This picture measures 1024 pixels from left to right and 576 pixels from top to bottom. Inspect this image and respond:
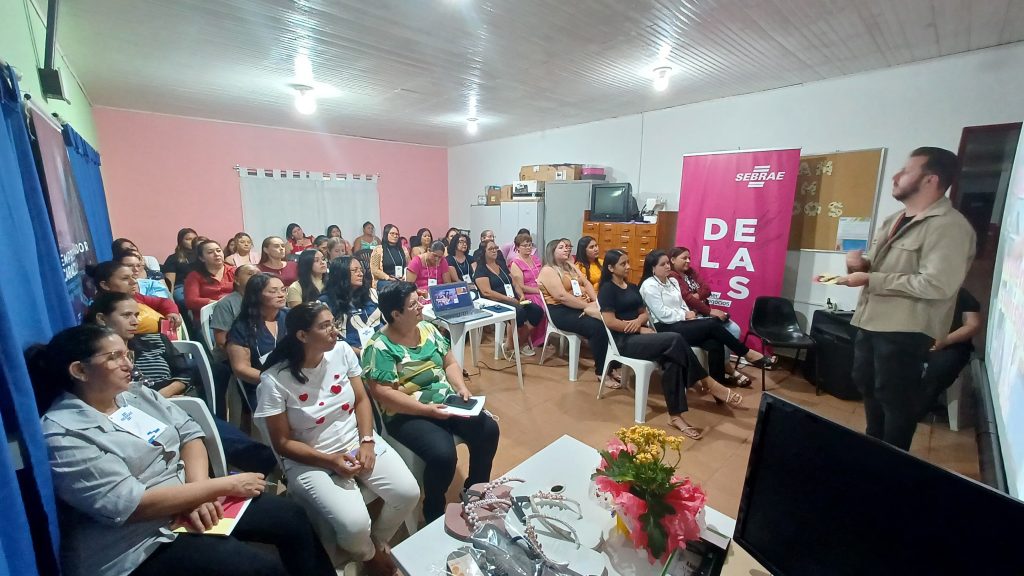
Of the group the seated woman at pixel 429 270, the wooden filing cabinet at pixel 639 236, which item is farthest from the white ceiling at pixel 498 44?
the seated woman at pixel 429 270

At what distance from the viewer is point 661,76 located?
11.5 feet

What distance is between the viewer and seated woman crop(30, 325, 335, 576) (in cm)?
112

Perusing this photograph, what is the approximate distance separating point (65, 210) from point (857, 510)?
3476 mm

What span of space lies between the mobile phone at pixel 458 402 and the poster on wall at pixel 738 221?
3128mm

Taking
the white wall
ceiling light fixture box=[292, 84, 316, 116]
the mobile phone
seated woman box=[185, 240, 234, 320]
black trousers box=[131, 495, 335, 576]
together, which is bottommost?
black trousers box=[131, 495, 335, 576]

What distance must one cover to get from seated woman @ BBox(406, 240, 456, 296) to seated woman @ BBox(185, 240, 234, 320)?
1613 millimetres

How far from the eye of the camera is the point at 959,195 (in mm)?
3027

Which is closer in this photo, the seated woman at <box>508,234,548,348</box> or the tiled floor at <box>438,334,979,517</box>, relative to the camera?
the tiled floor at <box>438,334,979,517</box>

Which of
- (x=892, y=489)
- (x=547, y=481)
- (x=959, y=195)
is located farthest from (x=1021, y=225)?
(x=959, y=195)

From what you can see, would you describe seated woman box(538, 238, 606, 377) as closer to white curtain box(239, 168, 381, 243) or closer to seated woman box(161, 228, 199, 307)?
seated woman box(161, 228, 199, 307)

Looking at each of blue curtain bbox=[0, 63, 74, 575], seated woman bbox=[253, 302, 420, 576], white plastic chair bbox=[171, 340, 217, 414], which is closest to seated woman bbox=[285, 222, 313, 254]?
white plastic chair bbox=[171, 340, 217, 414]

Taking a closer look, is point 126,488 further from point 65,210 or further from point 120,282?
point 65,210

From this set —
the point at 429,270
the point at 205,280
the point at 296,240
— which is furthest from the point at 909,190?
the point at 296,240

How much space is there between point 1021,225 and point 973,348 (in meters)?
1.99
